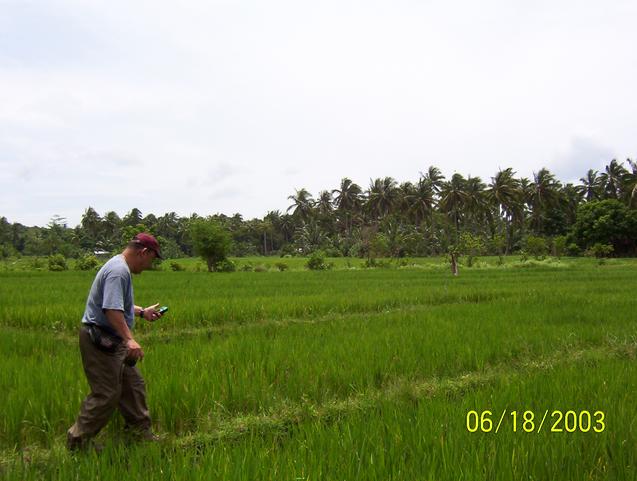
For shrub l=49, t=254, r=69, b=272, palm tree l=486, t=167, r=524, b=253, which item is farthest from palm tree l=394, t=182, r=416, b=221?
shrub l=49, t=254, r=69, b=272

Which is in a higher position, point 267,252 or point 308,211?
point 308,211

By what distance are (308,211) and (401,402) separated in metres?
57.9

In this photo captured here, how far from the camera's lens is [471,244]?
2989 cm

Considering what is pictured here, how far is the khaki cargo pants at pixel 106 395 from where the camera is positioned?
3.11m

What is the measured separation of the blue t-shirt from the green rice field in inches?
32.8

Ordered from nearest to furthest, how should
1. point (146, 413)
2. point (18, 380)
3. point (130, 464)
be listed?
point (130, 464) < point (146, 413) < point (18, 380)

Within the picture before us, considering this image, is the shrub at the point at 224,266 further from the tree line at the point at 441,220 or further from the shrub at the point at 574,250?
the shrub at the point at 574,250

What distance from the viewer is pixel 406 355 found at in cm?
554

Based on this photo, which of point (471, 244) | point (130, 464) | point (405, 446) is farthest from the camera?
point (471, 244)

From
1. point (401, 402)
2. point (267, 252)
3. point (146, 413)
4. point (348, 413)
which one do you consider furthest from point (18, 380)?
point (267, 252)

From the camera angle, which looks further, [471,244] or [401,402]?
[471,244]

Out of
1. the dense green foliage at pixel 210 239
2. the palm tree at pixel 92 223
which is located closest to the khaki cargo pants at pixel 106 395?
the dense green foliage at pixel 210 239

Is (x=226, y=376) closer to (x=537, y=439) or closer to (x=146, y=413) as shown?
(x=146, y=413)

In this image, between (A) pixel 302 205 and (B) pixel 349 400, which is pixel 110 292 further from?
(A) pixel 302 205
